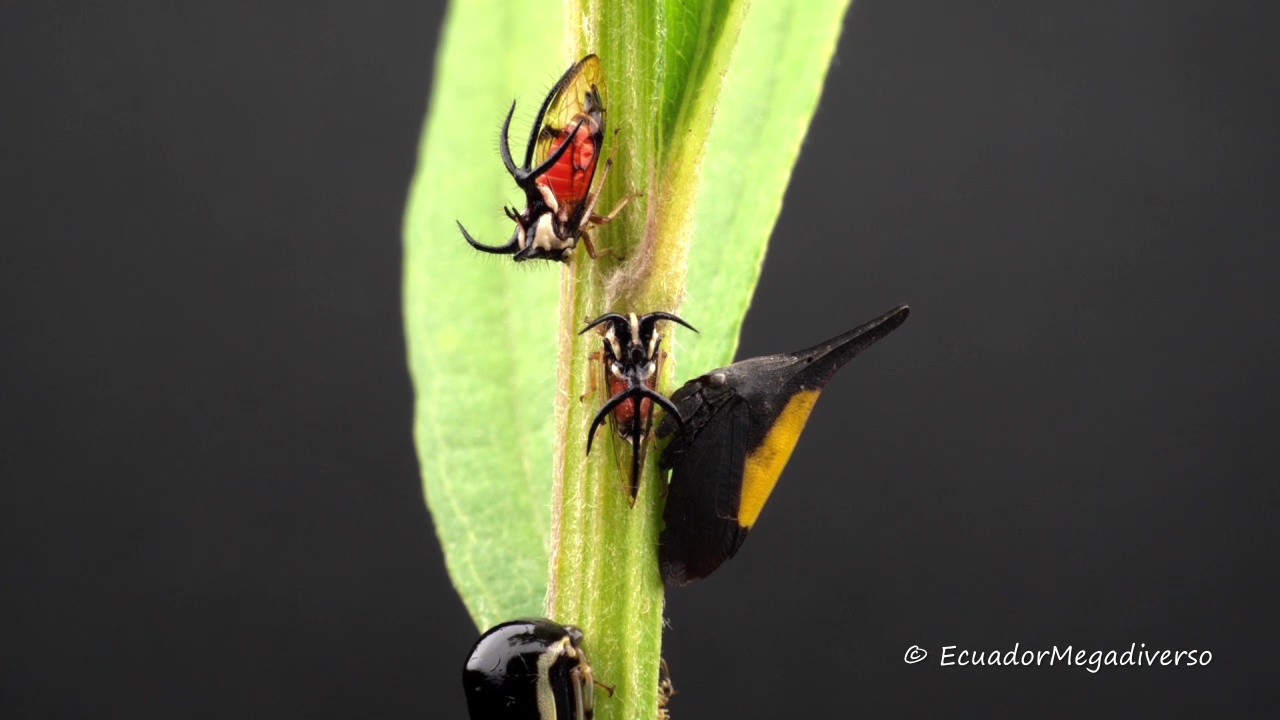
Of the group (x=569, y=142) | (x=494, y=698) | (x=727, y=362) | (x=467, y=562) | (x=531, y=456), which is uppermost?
(x=569, y=142)

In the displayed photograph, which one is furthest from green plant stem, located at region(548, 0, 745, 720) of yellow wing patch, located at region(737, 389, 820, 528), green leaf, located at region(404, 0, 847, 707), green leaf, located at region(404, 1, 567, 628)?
green leaf, located at region(404, 1, 567, 628)

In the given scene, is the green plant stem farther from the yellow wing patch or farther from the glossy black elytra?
the yellow wing patch

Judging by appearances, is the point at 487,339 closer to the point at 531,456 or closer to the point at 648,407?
the point at 531,456

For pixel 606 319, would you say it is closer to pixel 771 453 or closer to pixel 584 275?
pixel 584 275

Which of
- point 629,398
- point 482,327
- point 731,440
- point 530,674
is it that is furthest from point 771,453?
point 482,327

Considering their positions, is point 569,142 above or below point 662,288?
above

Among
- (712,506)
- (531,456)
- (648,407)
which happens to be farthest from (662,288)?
(531,456)

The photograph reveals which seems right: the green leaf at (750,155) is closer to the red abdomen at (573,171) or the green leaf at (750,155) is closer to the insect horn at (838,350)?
the insect horn at (838,350)
